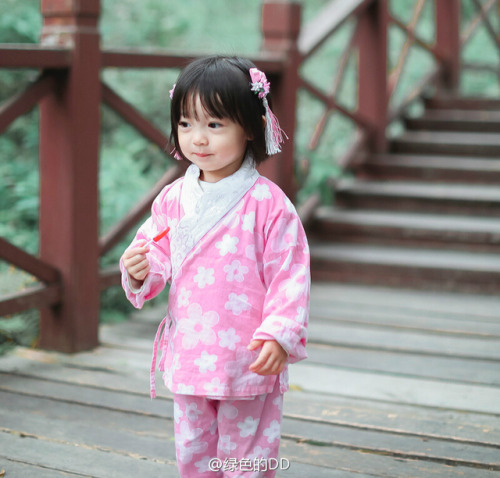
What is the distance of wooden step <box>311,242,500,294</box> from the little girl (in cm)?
265

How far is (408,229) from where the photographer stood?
4797mm

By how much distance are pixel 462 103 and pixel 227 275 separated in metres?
4.68

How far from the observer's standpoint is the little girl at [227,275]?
5.91ft

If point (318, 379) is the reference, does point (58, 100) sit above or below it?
above

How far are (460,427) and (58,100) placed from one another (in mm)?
1828

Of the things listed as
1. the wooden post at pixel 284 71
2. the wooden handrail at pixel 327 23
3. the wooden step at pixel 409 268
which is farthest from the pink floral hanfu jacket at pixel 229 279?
the wooden handrail at pixel 327 23

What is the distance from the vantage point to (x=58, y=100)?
10.4 ft

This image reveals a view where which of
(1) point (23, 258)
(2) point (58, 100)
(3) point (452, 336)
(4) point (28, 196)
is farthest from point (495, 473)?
(4) point (28, 196)

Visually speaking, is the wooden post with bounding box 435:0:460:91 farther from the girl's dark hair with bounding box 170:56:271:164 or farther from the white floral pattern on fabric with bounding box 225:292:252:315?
the white floral pattern on fabric with bounding box 225:292:252:315

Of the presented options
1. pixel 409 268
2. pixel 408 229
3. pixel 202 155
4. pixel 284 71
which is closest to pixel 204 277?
pixel 202 155

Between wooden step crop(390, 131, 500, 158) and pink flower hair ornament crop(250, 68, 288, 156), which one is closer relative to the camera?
pink flower hair ornament crop(250, 68, 288, 156)

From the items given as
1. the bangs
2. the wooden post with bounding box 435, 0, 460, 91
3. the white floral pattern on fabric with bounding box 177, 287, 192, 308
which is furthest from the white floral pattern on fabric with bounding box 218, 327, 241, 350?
the wooden post with bounding box 435, 0, 460, 91

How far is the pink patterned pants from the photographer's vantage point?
75.0 inches

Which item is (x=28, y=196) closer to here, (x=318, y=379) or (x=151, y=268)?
(x=318, y=379)
